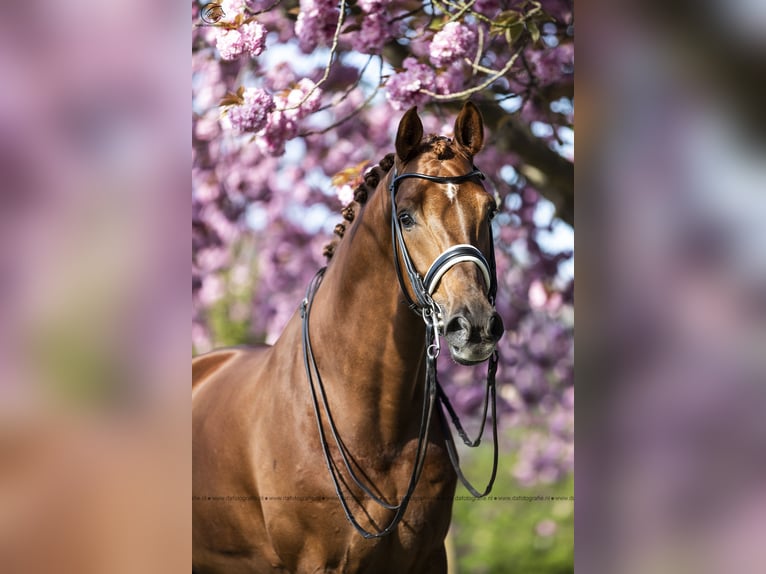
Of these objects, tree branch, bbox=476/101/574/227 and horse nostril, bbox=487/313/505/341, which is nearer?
horse nostril, bbox=487/313/505/341

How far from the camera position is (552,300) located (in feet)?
11.2

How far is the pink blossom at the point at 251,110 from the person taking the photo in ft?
9.76

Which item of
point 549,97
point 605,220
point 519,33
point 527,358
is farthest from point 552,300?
point 605,220

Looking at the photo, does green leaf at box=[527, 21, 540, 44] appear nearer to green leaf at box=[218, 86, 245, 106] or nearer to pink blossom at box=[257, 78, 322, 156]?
pink blossom at box=[257, 78, 322, 156]

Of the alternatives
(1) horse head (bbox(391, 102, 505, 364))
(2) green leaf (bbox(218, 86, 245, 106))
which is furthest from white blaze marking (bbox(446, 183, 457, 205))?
(2) green leaf (bbox(218, 86, 245, 106))

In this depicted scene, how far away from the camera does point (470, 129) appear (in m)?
2.54

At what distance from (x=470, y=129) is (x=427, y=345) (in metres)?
0.63

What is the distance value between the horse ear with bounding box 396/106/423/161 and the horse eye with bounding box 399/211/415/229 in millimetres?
172

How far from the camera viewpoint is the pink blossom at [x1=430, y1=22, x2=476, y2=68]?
3.04 m

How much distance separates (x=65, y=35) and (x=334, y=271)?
100cm

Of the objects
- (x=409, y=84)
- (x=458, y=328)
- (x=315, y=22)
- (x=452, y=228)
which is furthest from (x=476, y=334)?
(x=315, y=22)

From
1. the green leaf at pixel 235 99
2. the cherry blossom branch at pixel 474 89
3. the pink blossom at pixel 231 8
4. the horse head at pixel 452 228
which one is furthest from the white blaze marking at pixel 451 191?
the pink blossom at pixel 231 8

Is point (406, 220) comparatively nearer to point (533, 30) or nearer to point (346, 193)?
point (346, 193)

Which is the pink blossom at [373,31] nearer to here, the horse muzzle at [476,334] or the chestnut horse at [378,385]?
the chestnut horse at [378,385]
